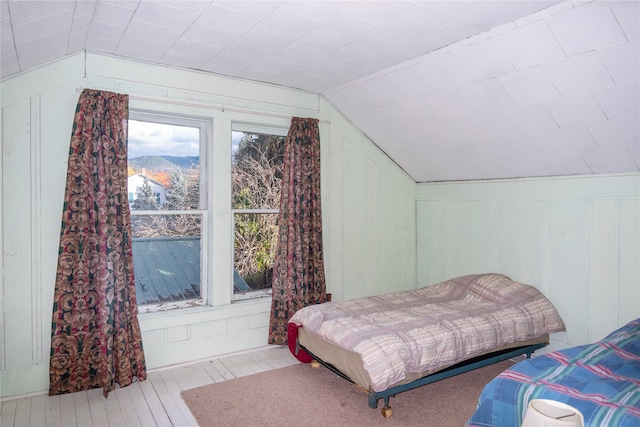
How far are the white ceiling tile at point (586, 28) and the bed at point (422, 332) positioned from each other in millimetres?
1881

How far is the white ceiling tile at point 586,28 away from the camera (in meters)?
2.13

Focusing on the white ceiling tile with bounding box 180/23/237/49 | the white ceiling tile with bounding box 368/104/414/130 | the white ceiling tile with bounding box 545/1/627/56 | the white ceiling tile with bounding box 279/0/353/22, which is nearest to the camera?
the white ceiling tile with bounding box 545/1/627/56

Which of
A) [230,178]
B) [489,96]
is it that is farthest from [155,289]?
[489,96]

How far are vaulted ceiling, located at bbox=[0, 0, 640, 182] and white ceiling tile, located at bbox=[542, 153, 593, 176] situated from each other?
0.04ft

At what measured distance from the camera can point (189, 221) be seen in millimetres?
3559

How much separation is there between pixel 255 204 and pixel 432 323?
1898 mm

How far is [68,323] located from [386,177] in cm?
316

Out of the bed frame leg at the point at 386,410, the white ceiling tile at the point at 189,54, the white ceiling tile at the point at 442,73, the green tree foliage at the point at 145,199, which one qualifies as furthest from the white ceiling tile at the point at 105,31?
the bed frame leg at the point at 386,410

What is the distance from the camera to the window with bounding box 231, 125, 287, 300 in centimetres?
378

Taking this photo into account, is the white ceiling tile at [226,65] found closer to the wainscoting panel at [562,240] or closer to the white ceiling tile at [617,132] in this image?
the wainscoting panel at [562,240]

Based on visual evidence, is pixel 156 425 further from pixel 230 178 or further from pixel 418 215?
pixel 418 215

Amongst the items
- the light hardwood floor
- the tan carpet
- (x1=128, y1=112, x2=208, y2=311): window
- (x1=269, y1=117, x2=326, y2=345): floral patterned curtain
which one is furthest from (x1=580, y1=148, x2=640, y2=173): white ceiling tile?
(x1=128, y1=112, x2=208, y2=311): window

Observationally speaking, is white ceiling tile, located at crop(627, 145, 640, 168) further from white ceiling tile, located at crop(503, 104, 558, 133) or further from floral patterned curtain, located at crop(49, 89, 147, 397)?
floral patterned curtain, located at crop(49, 89, 147, 397)

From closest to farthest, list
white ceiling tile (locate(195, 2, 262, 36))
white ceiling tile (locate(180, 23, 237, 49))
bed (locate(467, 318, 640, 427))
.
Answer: bed (locate(467, 318, 640, 427)), white ceiling tile (locate(195, 2, 262, 36)), white ceiling tile (locate(180, 23, 237, 49))
